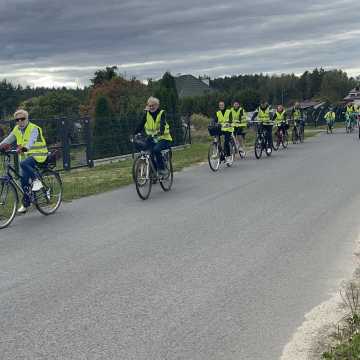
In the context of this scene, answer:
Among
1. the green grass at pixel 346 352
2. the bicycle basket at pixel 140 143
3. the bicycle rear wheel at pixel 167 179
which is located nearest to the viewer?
the green grass at pixel 346 352

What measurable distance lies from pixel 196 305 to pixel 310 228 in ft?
12.6

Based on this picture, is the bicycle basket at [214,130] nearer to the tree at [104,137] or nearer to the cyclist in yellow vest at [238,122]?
the cyclist in yellow vest at [238,122]

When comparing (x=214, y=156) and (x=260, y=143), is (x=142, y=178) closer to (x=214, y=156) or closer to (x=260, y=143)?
(x=214, y=156)

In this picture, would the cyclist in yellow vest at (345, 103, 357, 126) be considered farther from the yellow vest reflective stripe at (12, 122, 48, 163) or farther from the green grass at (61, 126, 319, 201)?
the yellow vest reflective stripe at (12, 122, 48, 163)

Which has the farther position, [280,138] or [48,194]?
[280,138]

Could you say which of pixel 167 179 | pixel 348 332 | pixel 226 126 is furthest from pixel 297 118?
pixel 348 332

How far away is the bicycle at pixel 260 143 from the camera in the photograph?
2237 centimetres

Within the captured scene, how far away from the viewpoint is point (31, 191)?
429 inches

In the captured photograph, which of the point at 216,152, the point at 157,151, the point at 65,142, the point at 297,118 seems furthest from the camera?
the point at 297,118

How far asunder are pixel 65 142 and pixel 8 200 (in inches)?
391

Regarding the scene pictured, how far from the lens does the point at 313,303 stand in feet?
18.5

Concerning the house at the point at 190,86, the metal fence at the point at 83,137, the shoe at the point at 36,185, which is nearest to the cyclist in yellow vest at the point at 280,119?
the metal fence at the point at 83,137

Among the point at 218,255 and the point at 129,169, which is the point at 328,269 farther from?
the point at 129,169

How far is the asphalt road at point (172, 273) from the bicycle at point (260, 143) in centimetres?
975
